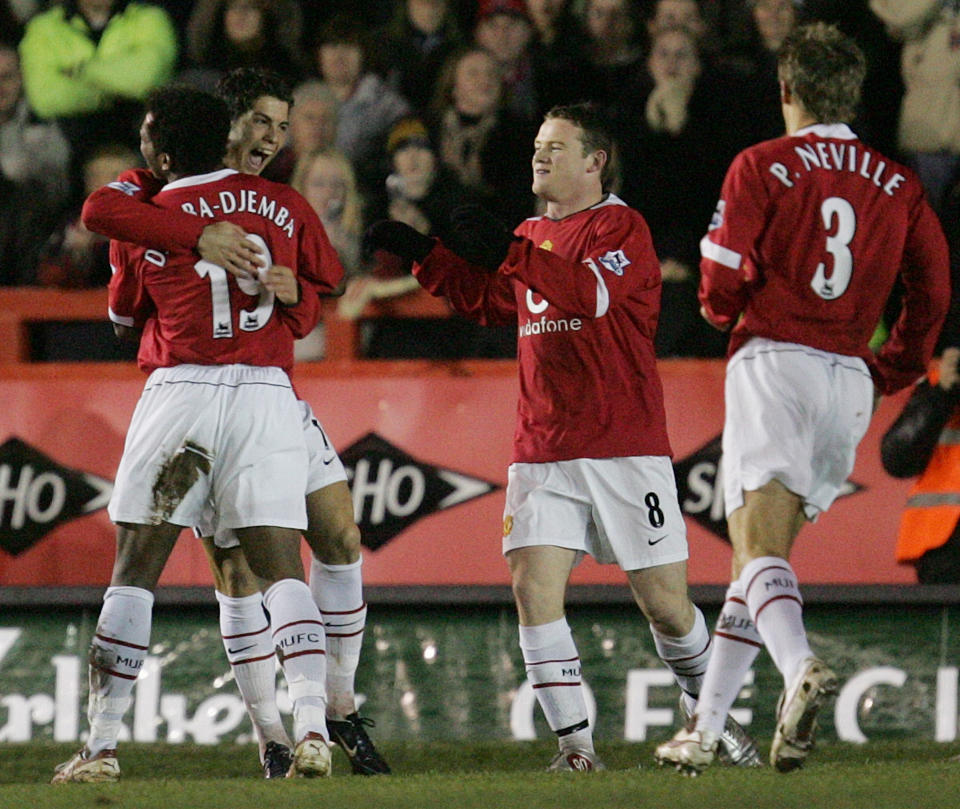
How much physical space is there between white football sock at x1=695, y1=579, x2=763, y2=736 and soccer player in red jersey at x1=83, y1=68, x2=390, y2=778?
1.10 metres

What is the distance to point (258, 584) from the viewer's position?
5.06m

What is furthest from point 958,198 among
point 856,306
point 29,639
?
point 29,639

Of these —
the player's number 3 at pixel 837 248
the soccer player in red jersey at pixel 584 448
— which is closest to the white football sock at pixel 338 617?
the soccer player in red jersey at pixel 584 448

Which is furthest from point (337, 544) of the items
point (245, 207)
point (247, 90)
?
point (247, 90)

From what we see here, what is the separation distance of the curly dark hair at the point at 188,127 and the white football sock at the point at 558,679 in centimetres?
152

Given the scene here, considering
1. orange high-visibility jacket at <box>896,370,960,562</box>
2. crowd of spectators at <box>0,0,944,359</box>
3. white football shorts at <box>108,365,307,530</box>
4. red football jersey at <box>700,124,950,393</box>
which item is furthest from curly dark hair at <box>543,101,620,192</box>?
crowd of spectators at <box>0,0,944,359</box>

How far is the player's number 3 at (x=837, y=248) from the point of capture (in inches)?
173

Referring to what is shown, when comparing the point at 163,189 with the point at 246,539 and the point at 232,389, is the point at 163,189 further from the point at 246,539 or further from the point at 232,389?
the point at 246,539

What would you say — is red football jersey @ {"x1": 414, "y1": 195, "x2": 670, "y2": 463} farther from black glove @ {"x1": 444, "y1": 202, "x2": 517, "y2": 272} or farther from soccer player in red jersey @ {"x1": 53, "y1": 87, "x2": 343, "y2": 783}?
soccer player in red jersey @ {"x1": 53, "y1": 87, "x2": 343, "y2": 783}

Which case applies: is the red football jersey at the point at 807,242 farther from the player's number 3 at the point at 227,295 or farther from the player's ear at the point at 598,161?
the player's number 3 at the point at 227,295

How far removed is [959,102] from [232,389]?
148 inches

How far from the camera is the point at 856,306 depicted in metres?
4.45

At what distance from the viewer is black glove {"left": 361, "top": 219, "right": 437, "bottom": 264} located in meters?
4.92

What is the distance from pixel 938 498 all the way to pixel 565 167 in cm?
203
